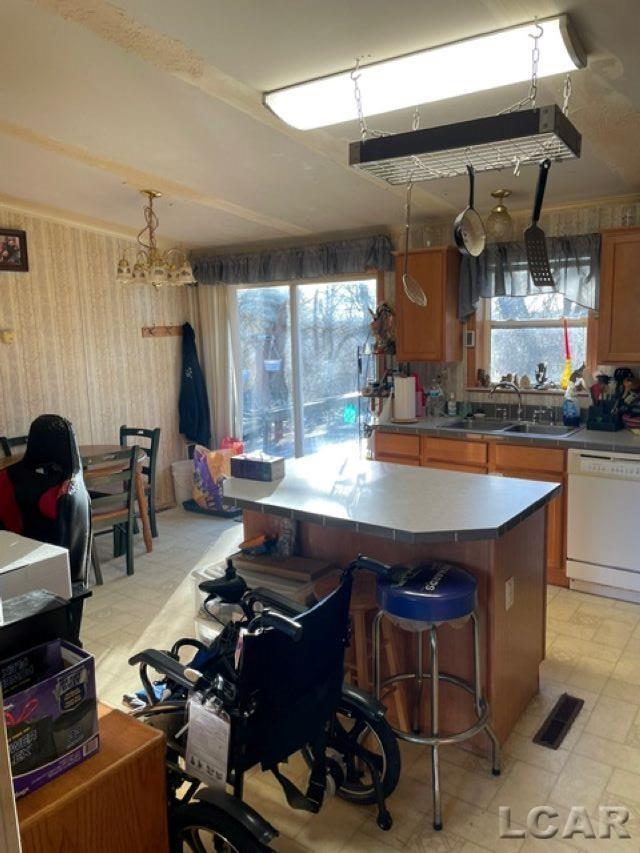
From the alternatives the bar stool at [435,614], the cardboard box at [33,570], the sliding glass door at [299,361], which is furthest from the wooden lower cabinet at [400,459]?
the cardboard box at [33,570]

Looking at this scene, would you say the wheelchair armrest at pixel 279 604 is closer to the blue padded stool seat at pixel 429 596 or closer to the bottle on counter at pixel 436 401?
the blue padded stool seat at pixel 429 596

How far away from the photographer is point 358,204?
14.0ft

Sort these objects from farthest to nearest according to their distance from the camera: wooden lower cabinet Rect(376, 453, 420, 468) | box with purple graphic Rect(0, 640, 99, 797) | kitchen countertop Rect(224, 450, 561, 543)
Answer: wooden lower cabinet Rect(376, 453, 420, 468)
kitchen countertop Rect(224, 450, 561, 543)
box with purple graphic Rect(0, 640, 99, 797)

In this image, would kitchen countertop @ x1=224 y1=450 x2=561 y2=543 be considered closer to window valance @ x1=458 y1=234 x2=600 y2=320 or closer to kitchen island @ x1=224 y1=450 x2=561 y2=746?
kitchen island @ x1=224 y1=450 x2=561 y2=746

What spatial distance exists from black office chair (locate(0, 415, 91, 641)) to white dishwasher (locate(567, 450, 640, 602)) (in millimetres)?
2742

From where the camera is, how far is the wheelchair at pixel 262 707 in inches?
61.4

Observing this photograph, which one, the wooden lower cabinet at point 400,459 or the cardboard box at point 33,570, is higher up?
the cardboard box at point 33,570

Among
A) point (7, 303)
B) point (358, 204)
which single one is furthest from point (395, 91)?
point (7, 303)

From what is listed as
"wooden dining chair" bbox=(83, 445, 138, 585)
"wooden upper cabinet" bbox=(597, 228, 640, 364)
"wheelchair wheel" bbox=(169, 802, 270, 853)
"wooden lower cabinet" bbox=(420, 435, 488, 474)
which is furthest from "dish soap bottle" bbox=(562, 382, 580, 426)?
"wheelchair wheel" bbox=(169, 802, 270, 853)

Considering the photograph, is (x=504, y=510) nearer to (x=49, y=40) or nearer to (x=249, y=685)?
(x=249, y=685)

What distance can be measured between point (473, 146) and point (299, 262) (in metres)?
3.61

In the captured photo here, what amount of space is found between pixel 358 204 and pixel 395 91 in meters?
1.91

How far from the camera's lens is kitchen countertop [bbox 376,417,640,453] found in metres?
3.64

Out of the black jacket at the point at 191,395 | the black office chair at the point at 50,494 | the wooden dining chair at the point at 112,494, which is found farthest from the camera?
the black jacket at the point at 191,395
